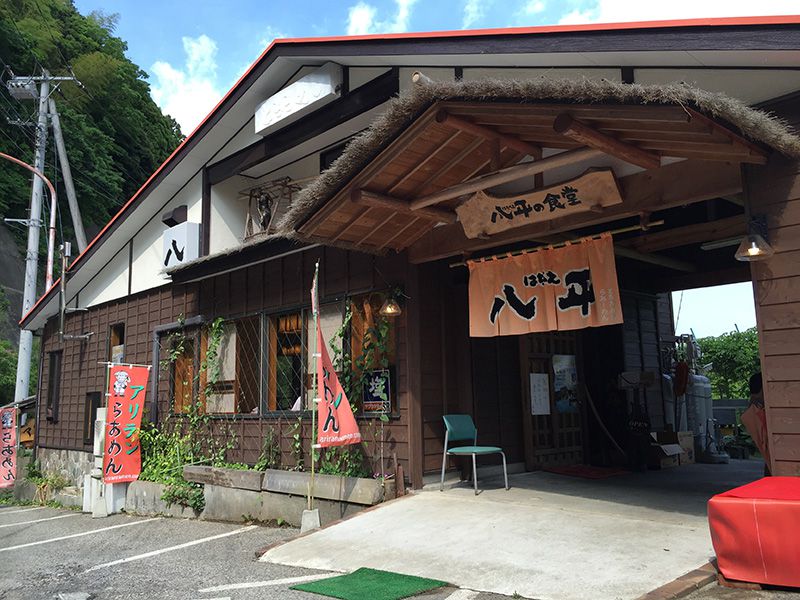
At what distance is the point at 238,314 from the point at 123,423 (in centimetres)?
285

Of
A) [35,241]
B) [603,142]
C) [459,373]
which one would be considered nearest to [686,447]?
[459,373]

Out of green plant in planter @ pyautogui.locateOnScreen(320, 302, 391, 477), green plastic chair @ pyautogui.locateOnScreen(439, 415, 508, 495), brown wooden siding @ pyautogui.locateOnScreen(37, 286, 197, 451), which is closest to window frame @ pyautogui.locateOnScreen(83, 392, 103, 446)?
brown wooden siding @ pyautogui.locateOnScreen(37, 286, 197, 451)

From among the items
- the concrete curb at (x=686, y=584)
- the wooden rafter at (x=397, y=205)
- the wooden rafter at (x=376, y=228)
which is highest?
the wooden rafter at (x=397, y=205)

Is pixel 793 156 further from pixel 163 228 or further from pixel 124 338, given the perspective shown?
pixel 124 338

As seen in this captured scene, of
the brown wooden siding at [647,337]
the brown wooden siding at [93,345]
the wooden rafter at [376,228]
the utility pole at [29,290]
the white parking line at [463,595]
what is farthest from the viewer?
the utility pole at [29,290]

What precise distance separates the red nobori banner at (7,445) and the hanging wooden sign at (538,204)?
1355 centimetres

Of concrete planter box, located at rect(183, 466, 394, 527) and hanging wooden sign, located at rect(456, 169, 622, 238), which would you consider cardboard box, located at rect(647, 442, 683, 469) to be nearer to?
concrete planter box, located at rect(183, 466, 394, 527)

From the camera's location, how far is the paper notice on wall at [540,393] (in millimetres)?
9008

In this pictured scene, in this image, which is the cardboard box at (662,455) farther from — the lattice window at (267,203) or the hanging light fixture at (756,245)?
the lattice window at (267,203)

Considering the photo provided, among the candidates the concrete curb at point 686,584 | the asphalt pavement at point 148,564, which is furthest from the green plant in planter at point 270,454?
the concrete curb at point 686,584

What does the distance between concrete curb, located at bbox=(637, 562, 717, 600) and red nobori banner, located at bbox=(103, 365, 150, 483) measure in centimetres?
930

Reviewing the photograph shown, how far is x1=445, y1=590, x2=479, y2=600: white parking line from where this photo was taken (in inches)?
177

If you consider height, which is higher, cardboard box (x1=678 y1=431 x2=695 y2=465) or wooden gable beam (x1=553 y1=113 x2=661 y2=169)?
wooden gable beam (x1=553 y1=113 x2=661 y2=169)

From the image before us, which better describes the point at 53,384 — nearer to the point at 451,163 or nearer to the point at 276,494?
the point at 276,494
